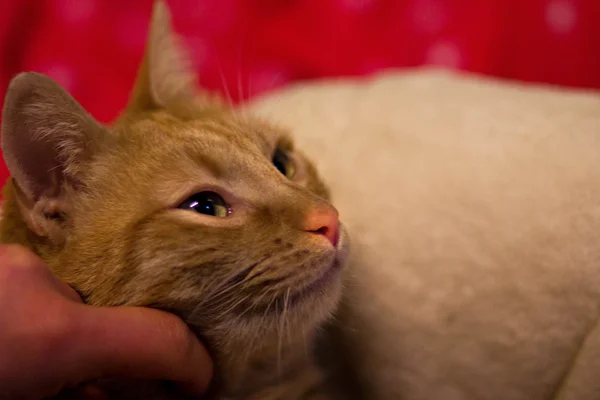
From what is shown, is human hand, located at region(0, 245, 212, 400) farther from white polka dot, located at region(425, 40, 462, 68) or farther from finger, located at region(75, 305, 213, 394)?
white polka dot, located at region(425, 40, 462, 68)

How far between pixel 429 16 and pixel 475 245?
93 centimetres

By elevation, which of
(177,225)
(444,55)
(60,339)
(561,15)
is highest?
(561,15)

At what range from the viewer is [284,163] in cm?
104

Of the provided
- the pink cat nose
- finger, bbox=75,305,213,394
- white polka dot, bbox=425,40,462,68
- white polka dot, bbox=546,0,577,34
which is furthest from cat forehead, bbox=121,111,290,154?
white polka dot, bbox=546,0,577,34

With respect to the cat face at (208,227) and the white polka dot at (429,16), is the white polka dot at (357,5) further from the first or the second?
the cat face at (208,227)

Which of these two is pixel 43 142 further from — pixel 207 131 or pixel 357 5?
pixel 357 5

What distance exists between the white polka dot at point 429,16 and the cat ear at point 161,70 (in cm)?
78

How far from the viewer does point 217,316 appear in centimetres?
80

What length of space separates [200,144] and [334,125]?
1.42ft

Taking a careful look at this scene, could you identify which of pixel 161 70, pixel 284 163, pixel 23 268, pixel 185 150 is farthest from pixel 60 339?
pixel 161 70

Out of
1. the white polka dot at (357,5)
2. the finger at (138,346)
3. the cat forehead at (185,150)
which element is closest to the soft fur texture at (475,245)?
the cat forehead at (185,150)

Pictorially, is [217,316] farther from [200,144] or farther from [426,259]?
[426,259]

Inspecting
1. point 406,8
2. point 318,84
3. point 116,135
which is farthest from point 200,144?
point 406,8

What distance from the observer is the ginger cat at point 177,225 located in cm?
78
